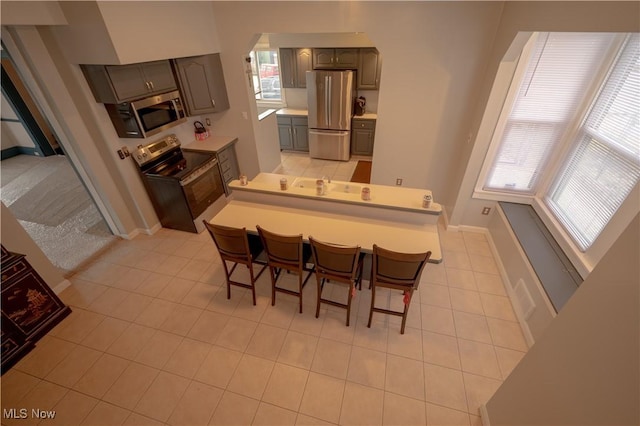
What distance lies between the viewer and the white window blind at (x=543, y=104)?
7.70ft

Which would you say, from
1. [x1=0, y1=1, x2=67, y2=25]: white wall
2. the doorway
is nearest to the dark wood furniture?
the doorway

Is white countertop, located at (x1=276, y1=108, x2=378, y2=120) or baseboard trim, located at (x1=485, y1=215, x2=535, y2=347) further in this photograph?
white countertop, located at (x1=276, y1=108, x2=378, y2=120)

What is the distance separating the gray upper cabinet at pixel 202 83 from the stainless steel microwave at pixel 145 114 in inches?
8.0

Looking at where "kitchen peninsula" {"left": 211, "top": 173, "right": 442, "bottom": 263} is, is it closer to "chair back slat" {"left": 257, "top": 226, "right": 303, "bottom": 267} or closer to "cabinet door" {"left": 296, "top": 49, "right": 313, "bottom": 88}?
"chair back slat" {"left": 257, "top": 226, "right": 303, "bottom": 267}

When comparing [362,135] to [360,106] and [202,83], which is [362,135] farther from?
[202,83]

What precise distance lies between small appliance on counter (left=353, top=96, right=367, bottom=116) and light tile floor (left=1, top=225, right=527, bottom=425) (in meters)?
3.72

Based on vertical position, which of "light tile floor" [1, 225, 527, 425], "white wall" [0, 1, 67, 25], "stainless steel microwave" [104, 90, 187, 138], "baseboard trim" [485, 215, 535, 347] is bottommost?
"light tile floor" [1, 225, 527, 425]

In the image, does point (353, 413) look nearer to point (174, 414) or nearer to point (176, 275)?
point (174, 414)

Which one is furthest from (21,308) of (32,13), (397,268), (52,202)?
(397,268)

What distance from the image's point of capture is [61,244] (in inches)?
137

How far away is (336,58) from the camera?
4.98 meters

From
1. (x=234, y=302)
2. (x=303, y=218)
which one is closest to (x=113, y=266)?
(x=234, y=302)

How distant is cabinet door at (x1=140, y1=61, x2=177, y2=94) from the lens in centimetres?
295

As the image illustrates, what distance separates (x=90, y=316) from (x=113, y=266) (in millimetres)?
719
